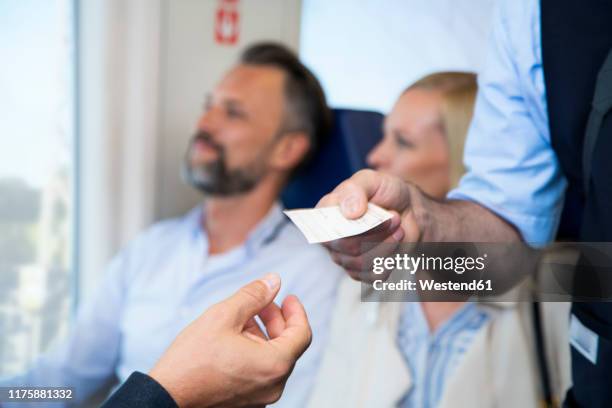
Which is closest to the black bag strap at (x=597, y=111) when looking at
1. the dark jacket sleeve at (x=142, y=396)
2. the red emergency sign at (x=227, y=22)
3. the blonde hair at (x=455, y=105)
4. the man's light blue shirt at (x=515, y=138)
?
the man's light blue shirt at (x=515, y=138)

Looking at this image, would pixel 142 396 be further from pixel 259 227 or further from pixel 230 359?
pixel 259 227

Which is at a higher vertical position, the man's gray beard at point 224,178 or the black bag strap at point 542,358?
the man's gray beard at point 224,178

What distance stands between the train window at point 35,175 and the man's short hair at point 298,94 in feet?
1.37

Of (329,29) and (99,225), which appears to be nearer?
(329,29)

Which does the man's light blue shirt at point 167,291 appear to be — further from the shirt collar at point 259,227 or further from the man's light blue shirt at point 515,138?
the man's light blue shirt at point 515,138

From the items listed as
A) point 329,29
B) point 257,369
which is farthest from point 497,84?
point 257,369

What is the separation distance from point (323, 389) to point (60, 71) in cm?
89

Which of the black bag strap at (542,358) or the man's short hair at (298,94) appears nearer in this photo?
the black bag strap at (542,358)

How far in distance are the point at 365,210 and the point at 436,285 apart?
0.57ft

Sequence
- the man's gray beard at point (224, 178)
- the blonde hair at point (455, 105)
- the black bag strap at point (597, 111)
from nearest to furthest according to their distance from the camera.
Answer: the black bag strap at point (597, 111), the blonde hair at point (455, 105), the man's gray beard at point (224, 178)

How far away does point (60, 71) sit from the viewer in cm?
125

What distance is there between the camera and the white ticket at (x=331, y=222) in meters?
0.48

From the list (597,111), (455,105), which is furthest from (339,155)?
(597,111)

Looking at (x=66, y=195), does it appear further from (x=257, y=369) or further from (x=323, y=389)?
(x=257, y=369)
